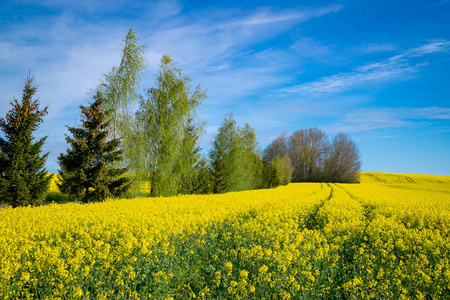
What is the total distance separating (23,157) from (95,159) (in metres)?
4.92

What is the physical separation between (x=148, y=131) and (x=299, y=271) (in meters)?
16.9

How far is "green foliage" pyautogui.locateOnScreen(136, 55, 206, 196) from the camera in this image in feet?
65.4

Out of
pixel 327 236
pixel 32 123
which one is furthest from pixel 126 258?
pixel 32 123

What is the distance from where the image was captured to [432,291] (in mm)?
5504

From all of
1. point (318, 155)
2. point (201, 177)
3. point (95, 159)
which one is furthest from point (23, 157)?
point (318, 155)

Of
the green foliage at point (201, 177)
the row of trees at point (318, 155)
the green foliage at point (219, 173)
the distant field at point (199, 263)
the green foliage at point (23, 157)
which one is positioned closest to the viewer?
the distant field at point (199, 263)

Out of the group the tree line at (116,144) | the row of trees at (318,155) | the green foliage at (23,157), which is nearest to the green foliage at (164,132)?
A: the tree line at (116,144)

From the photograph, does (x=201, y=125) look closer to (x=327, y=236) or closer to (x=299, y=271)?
(x=327, y=236)

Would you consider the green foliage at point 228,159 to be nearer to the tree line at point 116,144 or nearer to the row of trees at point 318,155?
the tree line at point 116,144

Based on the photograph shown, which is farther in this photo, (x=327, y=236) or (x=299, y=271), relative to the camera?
(x=327, y=236)

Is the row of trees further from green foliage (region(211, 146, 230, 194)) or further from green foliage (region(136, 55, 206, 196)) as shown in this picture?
green foliage (region(136, 55, 206, 196))

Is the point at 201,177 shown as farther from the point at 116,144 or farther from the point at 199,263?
the point at 199,263

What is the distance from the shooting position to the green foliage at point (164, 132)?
19922 mm

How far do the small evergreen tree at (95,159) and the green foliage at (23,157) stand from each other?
1953mm
